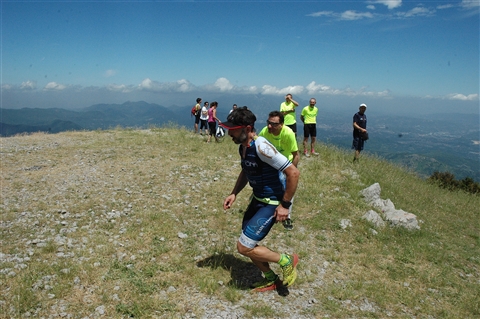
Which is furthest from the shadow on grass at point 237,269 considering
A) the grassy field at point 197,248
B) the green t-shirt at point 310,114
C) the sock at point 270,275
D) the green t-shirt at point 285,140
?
the green t-shirt at point 310,114

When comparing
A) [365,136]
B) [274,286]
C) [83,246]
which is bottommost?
[274,286]

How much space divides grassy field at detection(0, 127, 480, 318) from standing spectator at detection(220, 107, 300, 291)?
0.87 m

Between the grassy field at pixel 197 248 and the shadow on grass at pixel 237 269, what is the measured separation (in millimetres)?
32

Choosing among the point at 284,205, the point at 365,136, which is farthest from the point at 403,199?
the point at 284,205

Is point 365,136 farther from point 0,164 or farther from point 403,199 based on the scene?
point 0,164

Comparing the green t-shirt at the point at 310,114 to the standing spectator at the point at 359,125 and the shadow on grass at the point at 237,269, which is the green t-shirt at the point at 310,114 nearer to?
the standing spectator at the point at 359,125

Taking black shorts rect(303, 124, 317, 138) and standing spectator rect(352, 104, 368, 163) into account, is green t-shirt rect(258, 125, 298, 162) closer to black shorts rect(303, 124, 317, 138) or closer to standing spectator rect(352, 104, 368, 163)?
standing spectator rect(352, 104, 368, 163)

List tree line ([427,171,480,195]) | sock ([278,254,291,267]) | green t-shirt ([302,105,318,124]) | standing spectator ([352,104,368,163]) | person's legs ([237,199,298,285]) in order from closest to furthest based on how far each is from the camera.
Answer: person's legs ([237,199,298,285])
sock ([278,254,291,267])
standing spectator ([352,104,368,163])
green t-shirt ([302,105,318,124])
tree line ([427,171,480,195])

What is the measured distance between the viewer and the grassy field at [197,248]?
14.6 feet

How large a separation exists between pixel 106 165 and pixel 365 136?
10.6 meters

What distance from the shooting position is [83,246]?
5836mm

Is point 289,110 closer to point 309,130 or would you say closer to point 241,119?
point 309,130

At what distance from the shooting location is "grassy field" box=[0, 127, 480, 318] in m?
4.44

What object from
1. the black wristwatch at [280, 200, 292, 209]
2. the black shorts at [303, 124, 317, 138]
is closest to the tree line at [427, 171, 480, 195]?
the black shorts at [303, 124, 317, 138]
